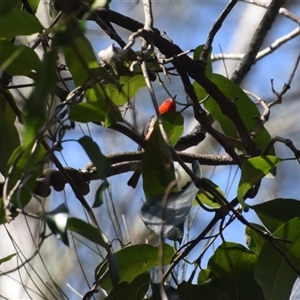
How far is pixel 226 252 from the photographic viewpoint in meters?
0.72

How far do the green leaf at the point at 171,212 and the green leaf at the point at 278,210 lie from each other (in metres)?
0.13

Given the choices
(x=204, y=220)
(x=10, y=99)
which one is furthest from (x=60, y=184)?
(x=204, y=220)

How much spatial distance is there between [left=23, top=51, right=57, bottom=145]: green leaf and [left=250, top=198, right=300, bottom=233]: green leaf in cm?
36

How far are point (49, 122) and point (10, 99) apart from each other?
346mm

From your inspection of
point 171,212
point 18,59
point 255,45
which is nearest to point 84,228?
point 171,212

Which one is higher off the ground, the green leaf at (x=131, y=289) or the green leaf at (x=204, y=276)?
Answer: the green leaf at (x=204, y=276)

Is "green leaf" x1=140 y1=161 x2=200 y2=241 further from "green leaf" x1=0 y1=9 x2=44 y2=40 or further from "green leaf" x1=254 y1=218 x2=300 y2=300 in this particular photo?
"green leaf" x1=0 y1=9 x2=44 y2=40

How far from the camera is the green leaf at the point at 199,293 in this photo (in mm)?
646

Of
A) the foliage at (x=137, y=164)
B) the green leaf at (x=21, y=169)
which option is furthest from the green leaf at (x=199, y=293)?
the green leaf at (x=21, y=169)

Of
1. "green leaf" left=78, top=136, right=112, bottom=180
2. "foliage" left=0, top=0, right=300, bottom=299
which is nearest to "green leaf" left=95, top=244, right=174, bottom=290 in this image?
"foliage" left=0, top=0, right=300, bottom=299

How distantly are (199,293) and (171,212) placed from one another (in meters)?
0.12

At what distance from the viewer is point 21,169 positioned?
0.51 meters

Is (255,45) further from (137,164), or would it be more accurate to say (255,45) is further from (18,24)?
(18,24)

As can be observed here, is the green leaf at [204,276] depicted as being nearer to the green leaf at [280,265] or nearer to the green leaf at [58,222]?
the green leaf at [280,265]
